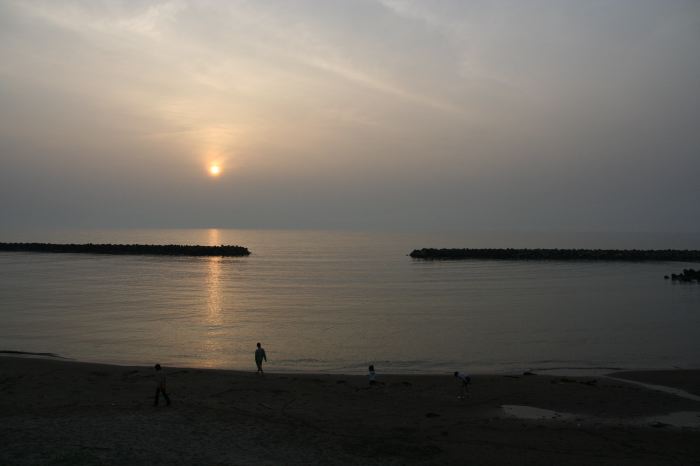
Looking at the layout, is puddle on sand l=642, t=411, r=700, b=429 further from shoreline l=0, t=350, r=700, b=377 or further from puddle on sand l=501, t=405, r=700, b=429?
shoreline l=0, t=350, r=700, b=377

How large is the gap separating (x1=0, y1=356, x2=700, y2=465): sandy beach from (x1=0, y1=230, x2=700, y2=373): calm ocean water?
2.94 metres

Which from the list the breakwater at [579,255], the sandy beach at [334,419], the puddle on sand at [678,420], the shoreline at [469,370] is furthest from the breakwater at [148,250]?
the puddle on sand at [678,420]

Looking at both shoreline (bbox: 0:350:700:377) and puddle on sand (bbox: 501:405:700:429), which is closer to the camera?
puddle on sand (bbox: 501:405:700:429)

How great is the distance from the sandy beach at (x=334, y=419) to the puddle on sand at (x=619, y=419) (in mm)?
50

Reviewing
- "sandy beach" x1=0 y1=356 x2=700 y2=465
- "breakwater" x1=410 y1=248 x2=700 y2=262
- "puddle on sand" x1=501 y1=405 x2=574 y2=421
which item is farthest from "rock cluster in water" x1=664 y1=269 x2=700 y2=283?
"puddle on sand" x1=501 y1=405 x2=574 y2=421

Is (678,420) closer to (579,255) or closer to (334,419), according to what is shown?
(334,419)

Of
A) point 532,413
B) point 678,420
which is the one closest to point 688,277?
point 678,420

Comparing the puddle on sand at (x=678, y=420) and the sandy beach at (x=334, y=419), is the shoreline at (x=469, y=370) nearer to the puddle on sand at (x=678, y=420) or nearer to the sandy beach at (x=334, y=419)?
the sandy beach at (x=334, y=419)

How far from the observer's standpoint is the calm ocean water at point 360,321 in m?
21.7

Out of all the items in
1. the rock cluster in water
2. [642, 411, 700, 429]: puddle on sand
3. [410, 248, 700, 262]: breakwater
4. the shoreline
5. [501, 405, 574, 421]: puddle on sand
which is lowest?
[642, 411, 700, 429]: puddle on sand

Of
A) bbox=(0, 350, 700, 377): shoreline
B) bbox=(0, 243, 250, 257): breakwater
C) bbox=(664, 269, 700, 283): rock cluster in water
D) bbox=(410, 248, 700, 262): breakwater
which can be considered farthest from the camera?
bbox=(0, 243, 250, 257): breakwater

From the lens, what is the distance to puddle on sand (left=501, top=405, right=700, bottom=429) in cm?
1376

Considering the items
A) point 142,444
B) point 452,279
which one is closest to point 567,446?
point 142,444

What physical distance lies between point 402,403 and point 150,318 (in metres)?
19.5
